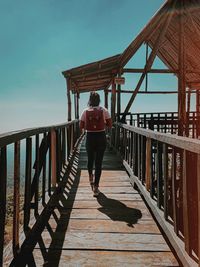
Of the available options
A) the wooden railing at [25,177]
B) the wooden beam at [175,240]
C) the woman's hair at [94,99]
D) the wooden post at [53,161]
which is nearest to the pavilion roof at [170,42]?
the woman's hair at [94,99]

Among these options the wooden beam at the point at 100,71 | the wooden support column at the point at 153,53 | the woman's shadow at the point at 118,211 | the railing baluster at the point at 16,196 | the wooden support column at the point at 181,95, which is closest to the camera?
the railing baluster at the point at 16,196

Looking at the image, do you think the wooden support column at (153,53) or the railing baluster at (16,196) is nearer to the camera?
the railing baluster at (16,196)

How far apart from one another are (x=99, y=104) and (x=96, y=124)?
37 centimetres

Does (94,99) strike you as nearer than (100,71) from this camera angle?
Yes

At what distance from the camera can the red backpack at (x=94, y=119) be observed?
550 cm

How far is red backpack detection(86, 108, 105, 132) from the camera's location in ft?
18.0

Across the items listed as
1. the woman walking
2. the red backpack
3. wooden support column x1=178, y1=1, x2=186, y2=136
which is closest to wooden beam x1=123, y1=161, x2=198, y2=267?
the woman walking

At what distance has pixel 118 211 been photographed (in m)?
4.48

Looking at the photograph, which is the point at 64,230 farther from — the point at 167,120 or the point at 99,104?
the point at 167,120

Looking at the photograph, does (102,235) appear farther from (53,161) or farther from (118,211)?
(53,161)

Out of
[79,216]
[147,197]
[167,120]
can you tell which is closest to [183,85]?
[167,120]

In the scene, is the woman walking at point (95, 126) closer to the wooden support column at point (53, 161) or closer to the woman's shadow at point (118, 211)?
the woman's shadow at point (118, 211)

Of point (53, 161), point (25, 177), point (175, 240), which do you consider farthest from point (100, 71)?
point (175, 240)

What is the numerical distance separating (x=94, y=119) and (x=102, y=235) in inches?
95.9
